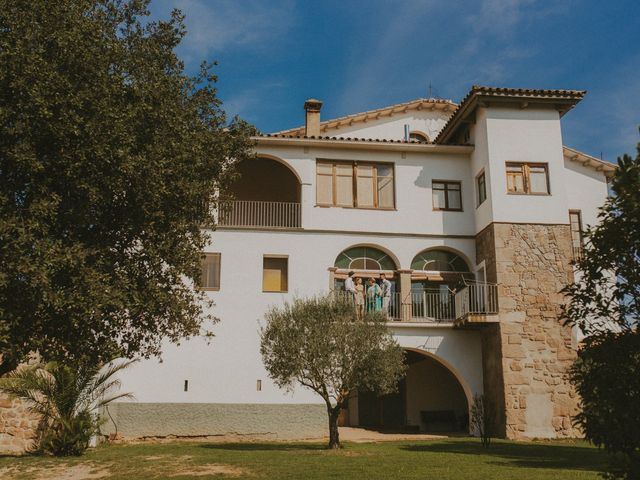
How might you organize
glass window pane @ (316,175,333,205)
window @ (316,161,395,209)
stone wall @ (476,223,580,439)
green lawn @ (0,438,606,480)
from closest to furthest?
1. green lawn @ (0,438,606,480)
2. stone wall @ (476,223,580,439)
3. glass window pane @ (316,175,333,205)
4. window @ (316,161,395,209)

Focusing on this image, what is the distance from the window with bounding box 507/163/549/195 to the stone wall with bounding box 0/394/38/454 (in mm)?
16161

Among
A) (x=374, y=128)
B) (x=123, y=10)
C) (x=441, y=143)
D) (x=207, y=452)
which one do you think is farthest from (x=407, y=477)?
(x=374, y=128)

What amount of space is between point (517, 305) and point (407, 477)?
→ 10.8 m

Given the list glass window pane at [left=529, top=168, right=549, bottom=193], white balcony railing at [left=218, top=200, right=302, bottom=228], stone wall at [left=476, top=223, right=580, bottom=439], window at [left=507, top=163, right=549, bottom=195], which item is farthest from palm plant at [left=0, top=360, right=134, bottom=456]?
glass window pane at [left=529, top=168, right=549, bottom=193]

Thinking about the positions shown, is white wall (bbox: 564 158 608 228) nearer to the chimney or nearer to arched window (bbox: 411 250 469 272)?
arched window (bbox: 411 250 469 272)

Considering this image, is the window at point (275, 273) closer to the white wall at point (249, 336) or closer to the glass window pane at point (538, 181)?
the white wall at point (249, 336)

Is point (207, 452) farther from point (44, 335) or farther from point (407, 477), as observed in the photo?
point (44, 335)

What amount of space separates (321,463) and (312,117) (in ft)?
52.5

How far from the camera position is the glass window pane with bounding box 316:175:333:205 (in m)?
24.6

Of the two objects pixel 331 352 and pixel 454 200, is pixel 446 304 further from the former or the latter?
pixel 331 352

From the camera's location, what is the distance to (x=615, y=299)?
827cm

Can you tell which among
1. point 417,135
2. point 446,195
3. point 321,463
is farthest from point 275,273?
point 417,135

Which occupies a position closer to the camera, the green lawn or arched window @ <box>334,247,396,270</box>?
the green lawn

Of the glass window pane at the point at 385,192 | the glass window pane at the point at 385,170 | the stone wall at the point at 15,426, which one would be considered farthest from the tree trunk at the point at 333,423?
the glass window pane at the point at 385,170
